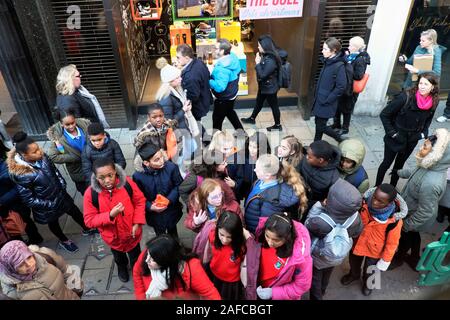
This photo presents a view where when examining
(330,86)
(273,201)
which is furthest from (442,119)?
(273,201)

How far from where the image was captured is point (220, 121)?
6551mm

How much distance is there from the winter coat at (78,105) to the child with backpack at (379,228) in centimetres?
375

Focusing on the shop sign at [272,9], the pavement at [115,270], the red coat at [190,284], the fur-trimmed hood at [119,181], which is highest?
the shop sign at [272,9]

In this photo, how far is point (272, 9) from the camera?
6.96m

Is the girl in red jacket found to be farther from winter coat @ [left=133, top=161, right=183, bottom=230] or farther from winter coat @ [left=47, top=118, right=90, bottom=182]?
winter coat @ [left=47, top=118, right=90, bottom=182]

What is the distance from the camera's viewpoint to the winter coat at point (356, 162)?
12.5 ft

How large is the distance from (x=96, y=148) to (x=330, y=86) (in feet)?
12.0

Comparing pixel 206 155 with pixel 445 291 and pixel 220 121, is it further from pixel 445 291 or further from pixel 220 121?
pixel 445 291

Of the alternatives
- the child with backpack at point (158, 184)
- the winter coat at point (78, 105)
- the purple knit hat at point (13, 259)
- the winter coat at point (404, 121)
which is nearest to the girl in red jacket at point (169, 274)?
the purple knit hat at point (13, 259)

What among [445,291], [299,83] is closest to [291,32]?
[299,83]

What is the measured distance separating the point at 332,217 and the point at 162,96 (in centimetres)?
283

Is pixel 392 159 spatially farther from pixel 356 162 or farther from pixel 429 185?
pixel 356 162

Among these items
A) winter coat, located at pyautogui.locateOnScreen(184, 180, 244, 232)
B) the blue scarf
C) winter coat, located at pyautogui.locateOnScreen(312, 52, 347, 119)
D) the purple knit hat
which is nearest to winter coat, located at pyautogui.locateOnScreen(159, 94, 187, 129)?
winter coat, located at pyautogui.locateOnScreen(184, 180, 244, 232)

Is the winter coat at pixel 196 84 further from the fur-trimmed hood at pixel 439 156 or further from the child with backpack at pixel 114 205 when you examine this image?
the fur-trimmed hood at pixel 439 156
